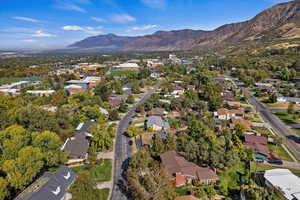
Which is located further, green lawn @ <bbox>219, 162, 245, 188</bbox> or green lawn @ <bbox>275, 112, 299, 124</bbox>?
green lawn @ <bbox>275, 112, 299, 124</bbox>

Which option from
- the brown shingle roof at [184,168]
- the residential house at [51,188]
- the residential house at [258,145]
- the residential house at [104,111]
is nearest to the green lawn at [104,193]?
the residential house at [51,188]

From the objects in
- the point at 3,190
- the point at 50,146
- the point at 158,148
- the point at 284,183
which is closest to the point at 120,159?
the point at 158,148

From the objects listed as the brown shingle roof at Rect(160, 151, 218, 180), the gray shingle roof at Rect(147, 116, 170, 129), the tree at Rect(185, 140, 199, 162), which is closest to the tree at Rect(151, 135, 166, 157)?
the brown shingle roof at Rect(160, 151, 218, 180)

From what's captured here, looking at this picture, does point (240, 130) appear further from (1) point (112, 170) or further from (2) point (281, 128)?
(1) point (112, 170)

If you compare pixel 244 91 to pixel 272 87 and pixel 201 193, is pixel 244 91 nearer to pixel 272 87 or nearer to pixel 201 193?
pixel 272 87

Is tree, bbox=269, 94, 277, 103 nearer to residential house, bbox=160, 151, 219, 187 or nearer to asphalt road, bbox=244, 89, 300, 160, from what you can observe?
asphalt road, bbox=244, 89, 300, 160

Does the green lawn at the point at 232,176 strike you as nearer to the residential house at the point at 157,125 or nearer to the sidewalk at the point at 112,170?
the sidewalk at the point at 112,170

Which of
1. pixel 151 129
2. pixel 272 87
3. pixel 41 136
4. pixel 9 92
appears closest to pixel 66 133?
pixel 41 136
